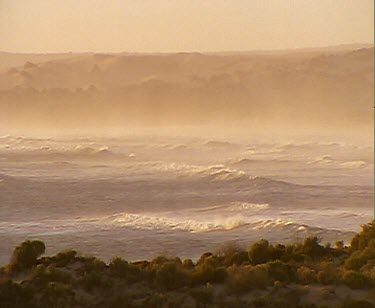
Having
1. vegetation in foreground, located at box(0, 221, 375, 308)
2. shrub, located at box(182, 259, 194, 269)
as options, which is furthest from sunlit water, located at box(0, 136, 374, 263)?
vegetation in foreground, located at box(0, 221, 375, 308)

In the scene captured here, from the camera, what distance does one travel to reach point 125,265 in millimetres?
8500

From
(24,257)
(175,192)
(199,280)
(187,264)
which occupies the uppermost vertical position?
(175,192)

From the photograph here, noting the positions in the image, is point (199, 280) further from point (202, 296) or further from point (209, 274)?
point (202, 296)

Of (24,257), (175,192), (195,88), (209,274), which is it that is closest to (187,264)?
(209,274)

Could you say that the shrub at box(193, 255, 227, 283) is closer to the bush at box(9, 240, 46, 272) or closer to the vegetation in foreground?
the vegetation in foreground

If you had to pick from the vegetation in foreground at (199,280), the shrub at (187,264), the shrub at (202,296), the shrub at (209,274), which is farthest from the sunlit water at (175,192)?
the shrub at (202,296)

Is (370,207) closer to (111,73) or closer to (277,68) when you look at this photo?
(277,68)

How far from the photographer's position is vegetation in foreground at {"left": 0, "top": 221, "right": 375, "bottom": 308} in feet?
26.1

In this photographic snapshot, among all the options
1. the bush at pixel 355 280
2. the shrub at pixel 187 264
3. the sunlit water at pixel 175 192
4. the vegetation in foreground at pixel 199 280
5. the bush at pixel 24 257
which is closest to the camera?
the vegetation in foreground at pixel 199 280

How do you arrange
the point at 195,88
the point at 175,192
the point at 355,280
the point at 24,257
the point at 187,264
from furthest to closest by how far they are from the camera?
the point at 195,88, the point at 175,192, the point at 187,264, the point at 24,257, the point at 355,280

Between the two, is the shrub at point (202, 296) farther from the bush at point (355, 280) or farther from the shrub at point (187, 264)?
the bush at point (355, 280)

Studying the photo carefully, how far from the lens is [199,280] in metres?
8.32

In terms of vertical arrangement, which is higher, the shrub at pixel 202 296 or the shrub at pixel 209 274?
the shrub at pixel 209 274

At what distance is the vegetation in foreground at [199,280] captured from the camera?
26.1ft
